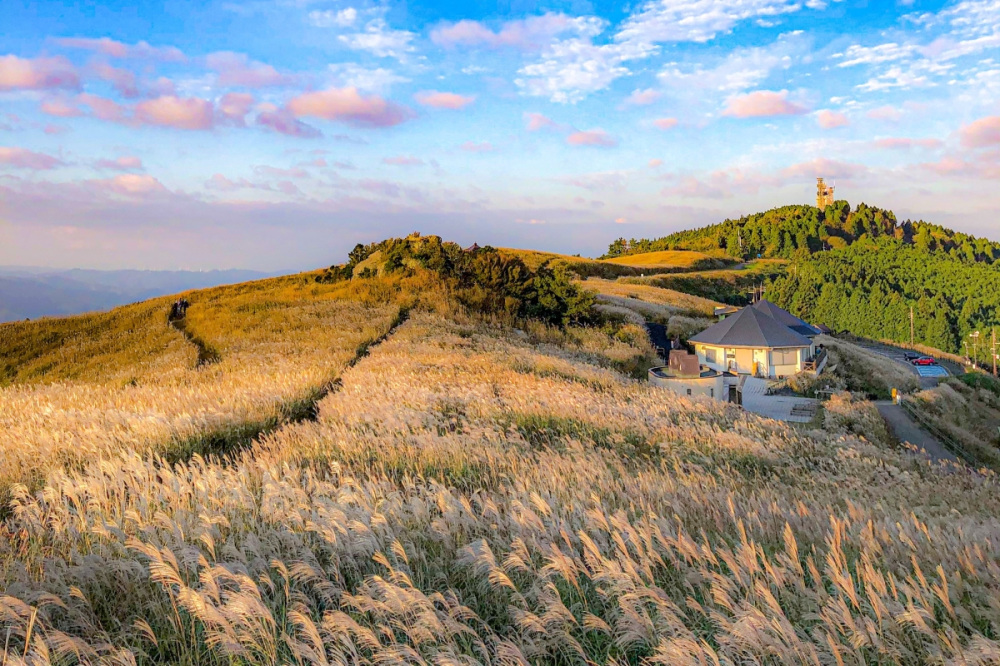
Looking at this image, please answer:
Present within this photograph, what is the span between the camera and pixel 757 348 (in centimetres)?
3484

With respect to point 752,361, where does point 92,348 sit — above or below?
above

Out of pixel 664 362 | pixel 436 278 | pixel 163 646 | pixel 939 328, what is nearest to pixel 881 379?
pixel 664 362

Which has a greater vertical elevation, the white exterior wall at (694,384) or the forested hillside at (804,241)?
the forested hillside at (804,241)

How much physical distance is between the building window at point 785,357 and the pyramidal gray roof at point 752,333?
2.09 ft

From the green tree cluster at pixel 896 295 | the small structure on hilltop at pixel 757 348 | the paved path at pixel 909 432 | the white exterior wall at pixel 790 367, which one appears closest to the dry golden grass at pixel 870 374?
the small structure on hilltop at pixel 757 348

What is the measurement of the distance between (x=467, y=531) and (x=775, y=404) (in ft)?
89.3

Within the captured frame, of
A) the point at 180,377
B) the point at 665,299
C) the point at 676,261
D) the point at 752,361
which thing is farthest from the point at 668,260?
the point at 180,377

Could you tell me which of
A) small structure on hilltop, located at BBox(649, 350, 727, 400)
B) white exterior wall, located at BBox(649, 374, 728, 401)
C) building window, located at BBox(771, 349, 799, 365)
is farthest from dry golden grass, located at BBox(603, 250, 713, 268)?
small structure on hilltop, located at BBox(649, 350, 727, 400)

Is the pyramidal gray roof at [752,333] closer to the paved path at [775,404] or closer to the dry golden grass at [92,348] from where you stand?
the paved path at [775,404]

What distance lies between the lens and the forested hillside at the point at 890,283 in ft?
358

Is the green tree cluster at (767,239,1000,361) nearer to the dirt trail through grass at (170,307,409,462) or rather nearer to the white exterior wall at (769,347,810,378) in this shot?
the white exterior wall at (769,347,810,378)

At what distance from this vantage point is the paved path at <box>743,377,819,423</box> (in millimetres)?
23505

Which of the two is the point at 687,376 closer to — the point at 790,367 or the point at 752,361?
the point at 752,361

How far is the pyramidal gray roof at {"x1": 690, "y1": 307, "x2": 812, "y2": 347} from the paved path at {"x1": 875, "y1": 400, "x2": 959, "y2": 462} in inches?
274
